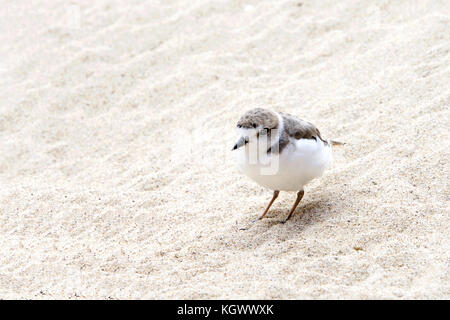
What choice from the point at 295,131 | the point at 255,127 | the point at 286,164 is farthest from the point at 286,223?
the point at 255,127

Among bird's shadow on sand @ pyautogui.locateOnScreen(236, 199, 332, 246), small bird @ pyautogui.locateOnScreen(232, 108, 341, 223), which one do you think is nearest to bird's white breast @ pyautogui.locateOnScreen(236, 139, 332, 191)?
small bird @ pyautogui.locateOnScreen(232, 108, 341, 223)

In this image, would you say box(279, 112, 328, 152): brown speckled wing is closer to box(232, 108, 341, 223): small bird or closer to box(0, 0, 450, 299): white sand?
box(232, 108, 341, 223): small bird

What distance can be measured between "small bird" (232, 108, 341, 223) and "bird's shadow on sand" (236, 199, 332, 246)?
278 millimetres

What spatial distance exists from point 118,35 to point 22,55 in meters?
1.07

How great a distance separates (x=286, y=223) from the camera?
390 cm

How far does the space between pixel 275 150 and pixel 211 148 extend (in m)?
1.62

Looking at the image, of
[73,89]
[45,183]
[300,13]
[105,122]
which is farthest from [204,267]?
[300,13]

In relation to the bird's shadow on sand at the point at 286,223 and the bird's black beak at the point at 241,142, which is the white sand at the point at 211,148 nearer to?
the bird's shadow on sand at the point at 286,223

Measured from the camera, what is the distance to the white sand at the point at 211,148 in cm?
333

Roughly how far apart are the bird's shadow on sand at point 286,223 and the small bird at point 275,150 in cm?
28

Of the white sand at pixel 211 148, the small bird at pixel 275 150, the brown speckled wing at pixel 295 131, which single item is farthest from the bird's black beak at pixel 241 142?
the white sand at pixel 211 148

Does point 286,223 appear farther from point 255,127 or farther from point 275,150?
point 255,127

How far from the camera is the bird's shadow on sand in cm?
377

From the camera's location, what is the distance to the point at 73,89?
604 centimetres
